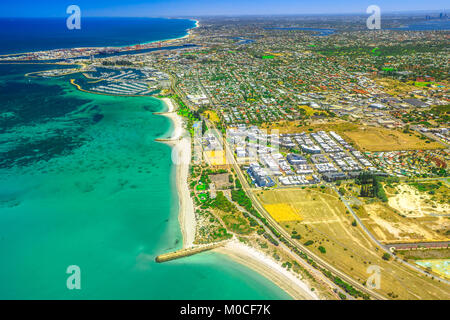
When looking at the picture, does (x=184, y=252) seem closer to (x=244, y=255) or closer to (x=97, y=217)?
(x=244, y=255)

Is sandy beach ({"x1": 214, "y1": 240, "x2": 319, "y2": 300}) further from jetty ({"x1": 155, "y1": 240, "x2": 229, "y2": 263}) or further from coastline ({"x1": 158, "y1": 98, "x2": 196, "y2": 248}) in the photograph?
coastline ({"x1": 158, "y1": 98, "x2": 196, "y2": 248})

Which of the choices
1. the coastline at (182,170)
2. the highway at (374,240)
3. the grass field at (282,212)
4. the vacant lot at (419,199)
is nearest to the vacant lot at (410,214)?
the vacant lot at (419,199)

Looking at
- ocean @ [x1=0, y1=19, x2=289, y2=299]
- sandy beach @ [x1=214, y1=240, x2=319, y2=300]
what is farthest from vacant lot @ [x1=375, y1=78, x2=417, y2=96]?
sandy beach @ [x1=214, y1=240, x2=319, y2=300]

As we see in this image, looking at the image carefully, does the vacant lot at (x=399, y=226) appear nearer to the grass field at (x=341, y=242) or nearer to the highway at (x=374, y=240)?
the highway at (x=374, y=240)

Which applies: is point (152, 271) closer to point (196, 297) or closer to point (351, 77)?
point (196, 297)

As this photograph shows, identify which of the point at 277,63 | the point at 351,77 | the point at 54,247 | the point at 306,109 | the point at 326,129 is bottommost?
the point at 54,247

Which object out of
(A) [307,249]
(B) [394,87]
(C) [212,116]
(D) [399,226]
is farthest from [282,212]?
(B) [394,87]

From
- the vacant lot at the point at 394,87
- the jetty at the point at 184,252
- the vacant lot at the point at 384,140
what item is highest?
the vacant lot at the point at 394,87
